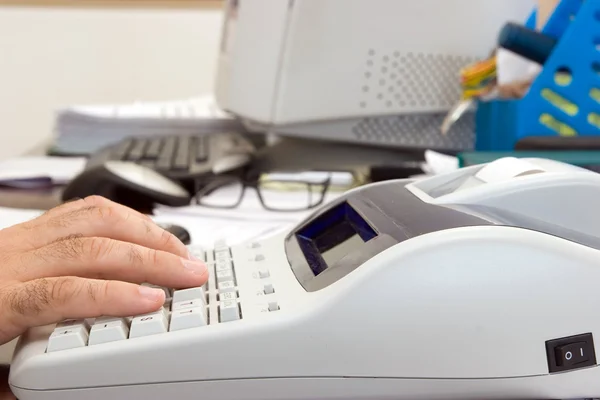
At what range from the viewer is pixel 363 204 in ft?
1.38

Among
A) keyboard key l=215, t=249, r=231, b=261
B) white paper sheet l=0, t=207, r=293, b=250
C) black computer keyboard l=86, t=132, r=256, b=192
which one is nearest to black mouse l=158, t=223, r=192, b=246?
white paper sheet l=0, t=207, r=293, b=250

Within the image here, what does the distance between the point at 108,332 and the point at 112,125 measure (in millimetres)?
897

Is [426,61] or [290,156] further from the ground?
[426,61]

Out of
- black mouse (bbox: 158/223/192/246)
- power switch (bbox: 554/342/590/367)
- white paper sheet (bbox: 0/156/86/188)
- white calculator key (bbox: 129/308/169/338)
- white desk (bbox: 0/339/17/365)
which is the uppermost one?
power switch (bbox: 554/342/590/367)

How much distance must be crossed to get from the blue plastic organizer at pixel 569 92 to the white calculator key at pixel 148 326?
56 cm

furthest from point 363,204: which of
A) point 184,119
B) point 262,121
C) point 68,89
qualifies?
point 68,89

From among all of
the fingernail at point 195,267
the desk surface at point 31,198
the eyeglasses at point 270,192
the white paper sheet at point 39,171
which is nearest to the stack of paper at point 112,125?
the white paper sheet at point 39,171

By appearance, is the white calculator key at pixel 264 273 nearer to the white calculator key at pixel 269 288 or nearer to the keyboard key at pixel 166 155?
the white calculator key at pixel 269 288

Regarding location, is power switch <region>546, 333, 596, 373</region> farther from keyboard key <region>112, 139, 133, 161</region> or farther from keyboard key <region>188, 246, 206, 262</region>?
keyboard key <region>112, 139, 133, 161</region>

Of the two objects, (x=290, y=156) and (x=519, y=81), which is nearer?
(x=519, y=81)

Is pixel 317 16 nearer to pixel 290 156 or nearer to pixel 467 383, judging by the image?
pixel 290 156

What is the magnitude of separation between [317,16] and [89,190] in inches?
14.4

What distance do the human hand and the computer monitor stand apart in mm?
467

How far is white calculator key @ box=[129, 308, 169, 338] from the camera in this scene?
1.03 feet
